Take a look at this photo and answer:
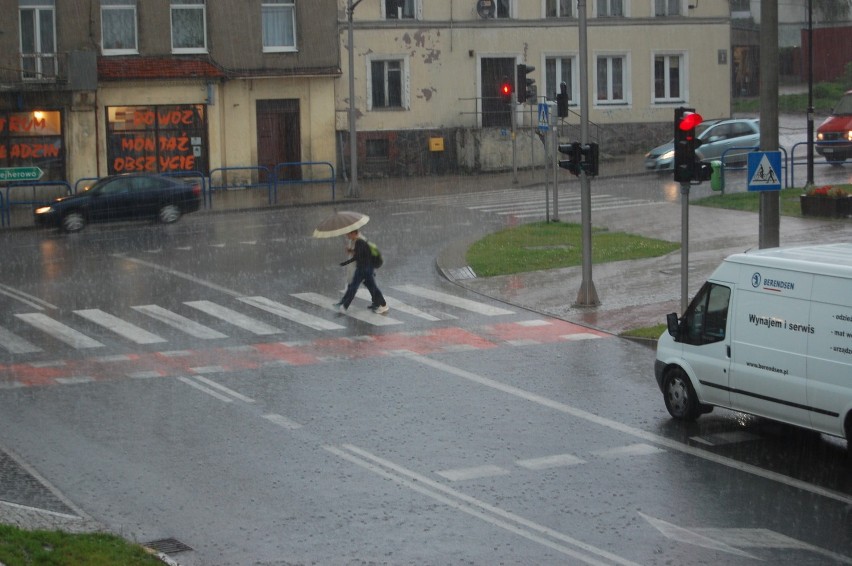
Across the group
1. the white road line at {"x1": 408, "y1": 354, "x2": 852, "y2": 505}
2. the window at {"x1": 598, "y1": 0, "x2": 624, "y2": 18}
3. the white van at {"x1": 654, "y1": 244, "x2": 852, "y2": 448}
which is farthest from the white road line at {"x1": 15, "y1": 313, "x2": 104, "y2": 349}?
the window at {"x1": 598, "y1": 0, "x2": 624, "y2": 18}

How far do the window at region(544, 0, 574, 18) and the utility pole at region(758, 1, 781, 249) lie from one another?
31647 mm

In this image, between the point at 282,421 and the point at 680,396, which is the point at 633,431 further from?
the point at 282,421

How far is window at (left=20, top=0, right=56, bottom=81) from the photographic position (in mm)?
41438

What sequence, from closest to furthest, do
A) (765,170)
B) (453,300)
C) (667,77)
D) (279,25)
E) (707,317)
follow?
(707,317) < (765,170) < (453,300) < (279,25) < (667,77)

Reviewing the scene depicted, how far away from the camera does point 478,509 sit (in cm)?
1062

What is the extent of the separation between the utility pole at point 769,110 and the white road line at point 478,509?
767 cm

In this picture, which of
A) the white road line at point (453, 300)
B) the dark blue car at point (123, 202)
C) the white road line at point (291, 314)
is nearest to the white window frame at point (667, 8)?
the dark blue car at point (123, 202)

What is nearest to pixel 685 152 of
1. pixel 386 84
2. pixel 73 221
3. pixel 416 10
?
pixel 73 221

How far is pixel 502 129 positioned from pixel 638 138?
659cm

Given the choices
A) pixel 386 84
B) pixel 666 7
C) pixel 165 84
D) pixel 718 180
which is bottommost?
pixel 718 180

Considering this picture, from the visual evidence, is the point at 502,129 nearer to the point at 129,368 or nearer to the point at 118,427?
the point at 129,368

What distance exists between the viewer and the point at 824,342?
468 inches

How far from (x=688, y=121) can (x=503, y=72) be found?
3134 centimetres

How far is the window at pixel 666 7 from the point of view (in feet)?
163
